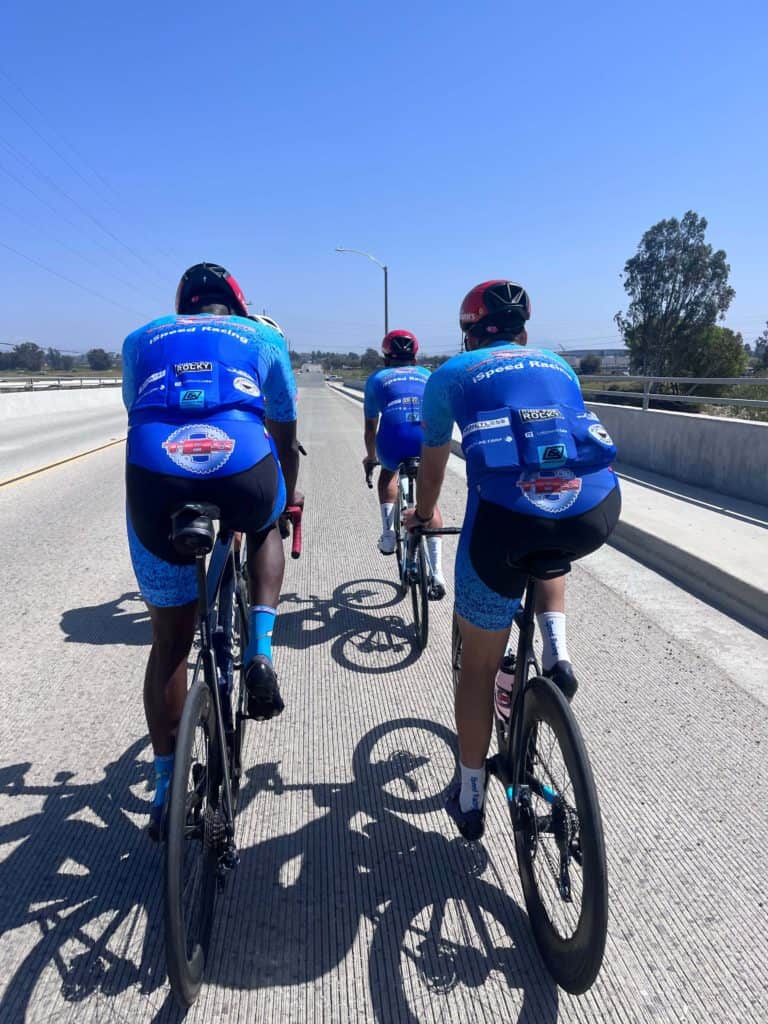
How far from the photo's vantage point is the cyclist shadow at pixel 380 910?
212cm

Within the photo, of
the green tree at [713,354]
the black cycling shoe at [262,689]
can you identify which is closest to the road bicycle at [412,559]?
the black cycling shoe at [262,689]

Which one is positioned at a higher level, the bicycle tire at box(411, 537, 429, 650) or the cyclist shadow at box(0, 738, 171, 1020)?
the bicycle tire at box(411, 537, 429, 650)

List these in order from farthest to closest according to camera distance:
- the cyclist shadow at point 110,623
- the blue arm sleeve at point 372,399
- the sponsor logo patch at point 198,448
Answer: the blue arm sleeve at point 372,399, the cyclist shadow at point 110,623, the sponsor logo patch at point 198,448

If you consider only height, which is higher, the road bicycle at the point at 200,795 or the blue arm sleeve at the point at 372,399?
the blue arm sleeve at the point at 372,399

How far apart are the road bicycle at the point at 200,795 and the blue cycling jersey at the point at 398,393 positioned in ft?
10.1

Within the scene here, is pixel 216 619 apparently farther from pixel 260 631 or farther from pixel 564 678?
pixel 564 678

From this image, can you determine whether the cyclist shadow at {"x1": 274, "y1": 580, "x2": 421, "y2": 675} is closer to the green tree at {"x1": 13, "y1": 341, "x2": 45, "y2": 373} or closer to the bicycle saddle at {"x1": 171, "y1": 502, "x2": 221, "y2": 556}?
the bicycle saddle at {"x1": 171, "y1": 502, "x2": 221, "y2": 556}

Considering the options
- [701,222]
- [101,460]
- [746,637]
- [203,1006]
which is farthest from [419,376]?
[701,222]

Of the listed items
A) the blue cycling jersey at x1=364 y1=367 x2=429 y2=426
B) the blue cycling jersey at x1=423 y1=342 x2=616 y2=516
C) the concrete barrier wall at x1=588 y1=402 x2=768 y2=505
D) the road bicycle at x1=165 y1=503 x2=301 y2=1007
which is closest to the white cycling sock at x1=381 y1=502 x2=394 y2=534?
the blue cycling jersey at x1=364 y1=367 x2=429 y2=426

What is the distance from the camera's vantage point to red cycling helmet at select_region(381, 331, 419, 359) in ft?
19.8

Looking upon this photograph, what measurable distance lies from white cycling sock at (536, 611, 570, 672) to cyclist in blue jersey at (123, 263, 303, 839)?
3.22ft

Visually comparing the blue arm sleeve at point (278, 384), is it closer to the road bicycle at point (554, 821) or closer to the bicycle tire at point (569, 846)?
the road bicycle at point (554, 821)

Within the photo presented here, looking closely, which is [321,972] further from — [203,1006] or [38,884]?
[38,884]

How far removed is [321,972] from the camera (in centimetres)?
214
